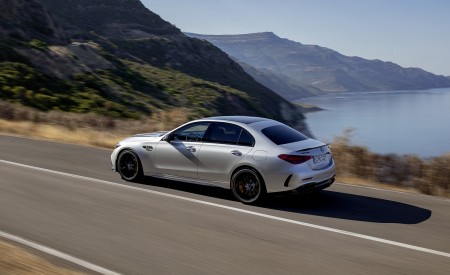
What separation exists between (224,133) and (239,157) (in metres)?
0.68

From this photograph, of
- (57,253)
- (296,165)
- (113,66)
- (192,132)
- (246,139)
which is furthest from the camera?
(113,66)

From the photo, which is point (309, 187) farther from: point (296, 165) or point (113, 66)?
point (113, 66)

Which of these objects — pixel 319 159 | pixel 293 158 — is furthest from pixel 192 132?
pixel 319 159

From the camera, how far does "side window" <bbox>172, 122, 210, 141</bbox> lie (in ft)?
29.4

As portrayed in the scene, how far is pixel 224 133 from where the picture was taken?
8.70 meters

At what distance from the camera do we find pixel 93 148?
579 inches

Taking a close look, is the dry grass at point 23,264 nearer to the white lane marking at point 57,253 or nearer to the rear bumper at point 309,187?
the white lane marking at point 57,253

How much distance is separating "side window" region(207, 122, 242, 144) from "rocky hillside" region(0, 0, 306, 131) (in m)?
30.7

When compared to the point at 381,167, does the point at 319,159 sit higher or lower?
higher

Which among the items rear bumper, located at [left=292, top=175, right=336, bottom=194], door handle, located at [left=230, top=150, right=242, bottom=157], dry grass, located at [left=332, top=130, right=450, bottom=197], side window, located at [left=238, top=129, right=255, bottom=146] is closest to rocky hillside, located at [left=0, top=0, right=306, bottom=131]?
dry grass, located at [left=332, top=130, right=450, bottom=197]

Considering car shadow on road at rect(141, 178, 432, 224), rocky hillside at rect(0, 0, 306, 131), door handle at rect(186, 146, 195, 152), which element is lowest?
car shadow on road at rect(141, 178, 432, 224)

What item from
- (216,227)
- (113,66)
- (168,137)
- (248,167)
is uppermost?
(113,66)

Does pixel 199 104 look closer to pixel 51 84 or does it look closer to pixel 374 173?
pixel 51 84

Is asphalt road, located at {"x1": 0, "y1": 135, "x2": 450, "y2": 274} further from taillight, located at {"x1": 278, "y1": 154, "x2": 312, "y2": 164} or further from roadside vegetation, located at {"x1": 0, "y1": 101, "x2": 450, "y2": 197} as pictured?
roadside vegetation, located at {"x1": 0, "y1": 101, "x2": 450, "y2": 197}
